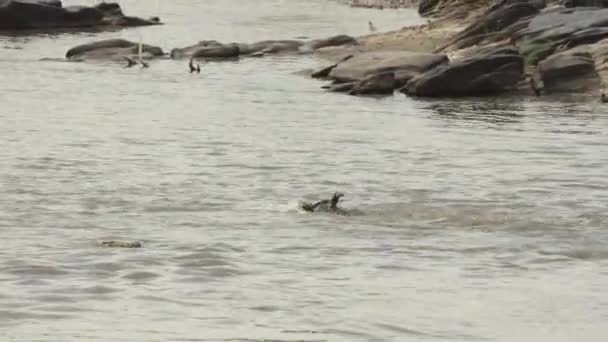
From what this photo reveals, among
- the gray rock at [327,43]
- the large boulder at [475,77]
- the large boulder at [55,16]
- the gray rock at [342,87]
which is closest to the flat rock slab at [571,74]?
the large boulder at [475,77]

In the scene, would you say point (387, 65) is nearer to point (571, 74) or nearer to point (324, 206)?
point (571, 74)

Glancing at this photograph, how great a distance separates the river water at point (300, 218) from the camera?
7.70 metres

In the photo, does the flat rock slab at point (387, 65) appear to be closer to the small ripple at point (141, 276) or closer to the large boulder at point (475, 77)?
the large boulder at point (475, 77)

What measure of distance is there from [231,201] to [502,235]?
3050 millimetres

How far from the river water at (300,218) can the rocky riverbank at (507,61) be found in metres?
0.79

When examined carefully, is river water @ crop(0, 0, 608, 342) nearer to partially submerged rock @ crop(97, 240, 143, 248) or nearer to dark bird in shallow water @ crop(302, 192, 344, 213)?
partially submerged rock @ crop(97, 240, 143, 248)

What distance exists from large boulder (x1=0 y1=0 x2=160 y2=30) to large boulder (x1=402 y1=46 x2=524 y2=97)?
2433cm

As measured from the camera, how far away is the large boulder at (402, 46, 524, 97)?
24.6 metres

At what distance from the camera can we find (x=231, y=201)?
1293 cm

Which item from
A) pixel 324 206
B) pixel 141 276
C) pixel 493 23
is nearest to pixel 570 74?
pixel 493 23

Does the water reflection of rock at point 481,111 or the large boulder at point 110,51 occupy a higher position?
the water reflection of rock at point 481,111

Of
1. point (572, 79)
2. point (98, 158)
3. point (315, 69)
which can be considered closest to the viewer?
point (98, 158)

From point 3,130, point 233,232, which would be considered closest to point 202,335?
point 233,232

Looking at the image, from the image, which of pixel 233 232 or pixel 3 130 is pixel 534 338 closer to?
pixel 233 232
